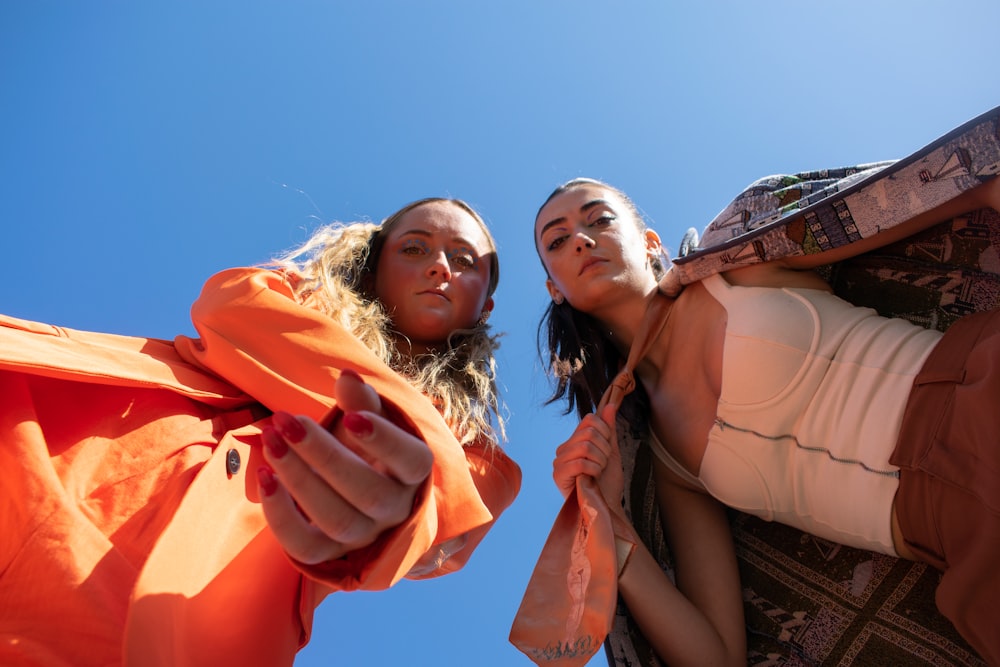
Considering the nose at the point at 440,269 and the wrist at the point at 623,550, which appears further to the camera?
the nose at the point at 440,269

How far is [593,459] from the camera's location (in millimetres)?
2564

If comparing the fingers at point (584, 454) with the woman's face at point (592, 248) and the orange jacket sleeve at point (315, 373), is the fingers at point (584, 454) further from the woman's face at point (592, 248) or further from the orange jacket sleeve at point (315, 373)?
the woman's face at point (592, 248)

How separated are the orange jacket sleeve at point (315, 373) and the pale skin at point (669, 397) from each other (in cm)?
54

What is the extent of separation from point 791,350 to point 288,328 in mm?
1694

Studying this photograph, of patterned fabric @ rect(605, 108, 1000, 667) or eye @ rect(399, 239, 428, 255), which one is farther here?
eye @ rect(399, 239, 428, 255)

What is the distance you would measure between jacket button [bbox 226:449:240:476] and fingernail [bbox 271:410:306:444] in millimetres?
755

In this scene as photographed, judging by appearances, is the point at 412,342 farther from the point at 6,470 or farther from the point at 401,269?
the point at 6,470

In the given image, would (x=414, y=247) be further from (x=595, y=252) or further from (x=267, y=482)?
(x=267, y=482)

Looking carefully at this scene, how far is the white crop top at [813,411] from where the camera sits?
2.34m

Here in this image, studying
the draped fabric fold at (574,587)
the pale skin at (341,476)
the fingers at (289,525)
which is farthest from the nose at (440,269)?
the fingers at (289,525)

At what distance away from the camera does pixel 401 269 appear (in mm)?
3336

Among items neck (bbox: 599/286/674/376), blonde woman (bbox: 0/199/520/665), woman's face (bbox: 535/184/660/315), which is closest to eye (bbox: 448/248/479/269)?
woman's face (bbox: 535/184/660/315)

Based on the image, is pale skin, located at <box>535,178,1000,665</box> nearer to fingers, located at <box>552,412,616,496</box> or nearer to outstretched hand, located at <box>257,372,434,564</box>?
fingers, located at <box>552,412,616,496</box>

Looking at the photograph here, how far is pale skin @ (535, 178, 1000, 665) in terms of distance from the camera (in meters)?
2.51
